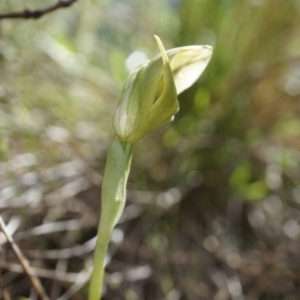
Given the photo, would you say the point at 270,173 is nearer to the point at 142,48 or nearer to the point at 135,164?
the point at 135,164

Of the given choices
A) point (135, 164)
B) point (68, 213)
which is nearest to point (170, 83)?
point (68, 213)

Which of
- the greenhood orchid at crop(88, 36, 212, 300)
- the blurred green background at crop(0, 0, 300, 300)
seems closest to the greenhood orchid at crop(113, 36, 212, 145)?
the greenhood orchid at crop(88, 36, 212, 300)

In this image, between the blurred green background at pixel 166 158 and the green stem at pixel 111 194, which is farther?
the blurred green background at pixel 166 158

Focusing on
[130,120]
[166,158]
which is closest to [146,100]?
[130,120]

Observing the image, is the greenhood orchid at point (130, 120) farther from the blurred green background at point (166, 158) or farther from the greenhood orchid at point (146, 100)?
the blurred green background at point (166, 158)

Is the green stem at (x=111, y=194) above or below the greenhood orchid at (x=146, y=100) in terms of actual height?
below

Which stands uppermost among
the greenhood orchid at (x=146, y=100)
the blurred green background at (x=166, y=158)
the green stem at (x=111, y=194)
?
the greenhood orchid at (x=146, y=100)

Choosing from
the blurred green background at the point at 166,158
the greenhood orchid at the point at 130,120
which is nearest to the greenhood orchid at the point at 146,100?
the greenhood orchid at the point at 130,120
